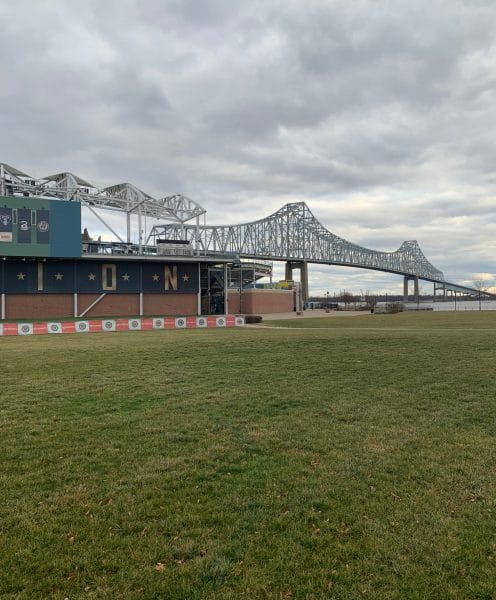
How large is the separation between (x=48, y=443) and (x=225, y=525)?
357 centimetres

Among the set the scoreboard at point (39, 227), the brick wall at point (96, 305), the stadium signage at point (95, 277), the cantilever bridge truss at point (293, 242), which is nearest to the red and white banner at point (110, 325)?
the scoreboard at point (39, 227)

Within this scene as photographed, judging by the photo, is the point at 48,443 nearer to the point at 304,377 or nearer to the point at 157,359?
the point at 304,377

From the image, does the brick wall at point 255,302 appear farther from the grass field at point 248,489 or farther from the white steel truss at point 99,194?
the grass field at point 248,489

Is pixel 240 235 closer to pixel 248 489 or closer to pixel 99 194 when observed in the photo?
pixel 99 194

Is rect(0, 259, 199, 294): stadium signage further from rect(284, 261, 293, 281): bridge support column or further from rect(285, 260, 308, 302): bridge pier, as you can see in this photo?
rect(284, 261, 293, 281): bridge support column

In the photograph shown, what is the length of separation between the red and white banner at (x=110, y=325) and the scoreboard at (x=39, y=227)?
48.4 feet

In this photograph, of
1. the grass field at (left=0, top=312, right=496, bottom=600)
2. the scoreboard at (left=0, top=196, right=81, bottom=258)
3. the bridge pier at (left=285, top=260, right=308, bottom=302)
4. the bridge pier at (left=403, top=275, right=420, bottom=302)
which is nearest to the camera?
the grass field at (left=0, top=312, right=496, bottom=600)

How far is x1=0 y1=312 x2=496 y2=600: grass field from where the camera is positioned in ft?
11.4

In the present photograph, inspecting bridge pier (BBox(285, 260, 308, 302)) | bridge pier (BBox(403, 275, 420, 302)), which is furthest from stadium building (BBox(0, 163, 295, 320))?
bridge pier (BBox(403, 275, 420, 302))

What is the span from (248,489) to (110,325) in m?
28.7

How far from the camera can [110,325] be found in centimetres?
3181

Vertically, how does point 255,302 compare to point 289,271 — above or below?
below

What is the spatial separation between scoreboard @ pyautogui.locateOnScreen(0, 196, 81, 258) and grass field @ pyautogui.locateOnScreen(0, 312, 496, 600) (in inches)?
1492

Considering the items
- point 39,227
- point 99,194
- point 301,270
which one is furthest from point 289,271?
point 39,227
